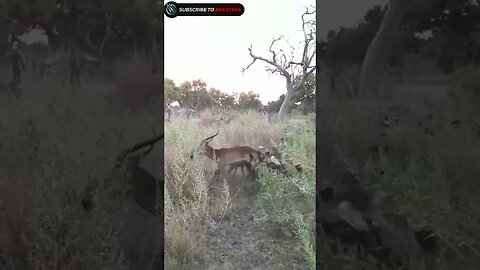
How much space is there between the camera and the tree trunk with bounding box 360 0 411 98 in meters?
1.82

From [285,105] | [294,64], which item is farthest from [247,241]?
[294,64]

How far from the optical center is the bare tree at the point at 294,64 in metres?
1.94

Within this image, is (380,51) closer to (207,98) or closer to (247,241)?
(207,98)

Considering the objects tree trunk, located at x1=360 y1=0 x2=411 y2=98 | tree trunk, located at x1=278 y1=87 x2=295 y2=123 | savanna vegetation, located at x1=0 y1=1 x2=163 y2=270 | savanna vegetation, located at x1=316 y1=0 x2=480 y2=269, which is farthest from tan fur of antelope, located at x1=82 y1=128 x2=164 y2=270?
tree trunk, located at x1=360 y1=0 x2=411 y2=98

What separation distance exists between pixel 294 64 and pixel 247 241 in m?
0.80

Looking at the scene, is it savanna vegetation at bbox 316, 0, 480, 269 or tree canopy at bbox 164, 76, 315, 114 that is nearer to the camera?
savanna vegetation at bbox 316, 0, 480, 269

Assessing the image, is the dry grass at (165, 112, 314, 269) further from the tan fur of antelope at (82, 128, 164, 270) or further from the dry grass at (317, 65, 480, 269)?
the dry grass at (317, 65, 480, 269)

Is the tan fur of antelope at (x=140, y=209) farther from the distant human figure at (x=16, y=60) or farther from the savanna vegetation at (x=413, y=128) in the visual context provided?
the savanna vegetation at (x=413, y=128)

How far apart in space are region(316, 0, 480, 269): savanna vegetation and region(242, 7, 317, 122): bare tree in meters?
0.09

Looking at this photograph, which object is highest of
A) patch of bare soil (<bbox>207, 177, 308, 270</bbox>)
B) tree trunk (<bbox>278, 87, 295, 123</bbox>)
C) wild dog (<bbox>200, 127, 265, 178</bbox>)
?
tree trunk (<bbox>278, 87, 295, 123</bbox>)

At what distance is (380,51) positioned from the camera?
1.83m

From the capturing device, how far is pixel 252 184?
6.55 ft

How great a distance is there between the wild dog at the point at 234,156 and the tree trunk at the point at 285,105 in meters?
0.18

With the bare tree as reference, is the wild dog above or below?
below
